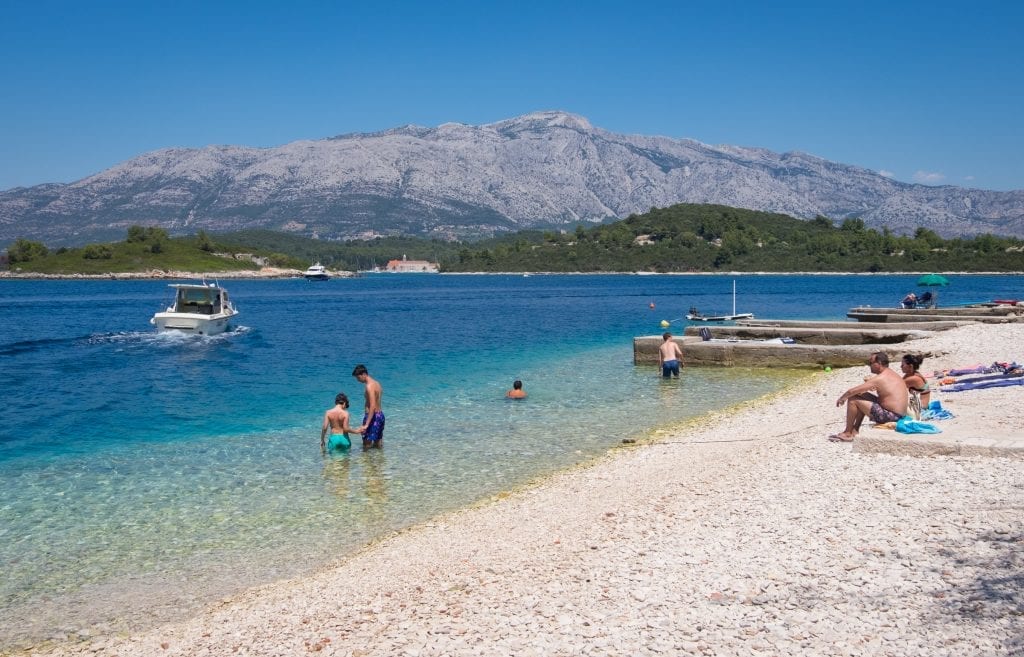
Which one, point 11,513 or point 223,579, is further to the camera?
point 11,513

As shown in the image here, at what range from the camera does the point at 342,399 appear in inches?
674

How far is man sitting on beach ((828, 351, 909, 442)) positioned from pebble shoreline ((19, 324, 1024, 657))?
61.4 inches

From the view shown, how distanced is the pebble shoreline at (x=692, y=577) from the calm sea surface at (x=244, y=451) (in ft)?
4.19

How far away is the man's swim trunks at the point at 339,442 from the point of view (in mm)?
16781

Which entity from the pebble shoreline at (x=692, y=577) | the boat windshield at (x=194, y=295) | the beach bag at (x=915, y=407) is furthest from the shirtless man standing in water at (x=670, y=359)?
the boat windshield at (x=194, y=295)

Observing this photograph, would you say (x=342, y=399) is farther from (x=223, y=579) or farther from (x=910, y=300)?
(x=910, y=300)

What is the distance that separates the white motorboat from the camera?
47125mm

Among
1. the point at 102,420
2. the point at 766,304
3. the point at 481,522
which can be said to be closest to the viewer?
the point at 481,522

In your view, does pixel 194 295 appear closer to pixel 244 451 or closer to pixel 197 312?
pixel 197 312

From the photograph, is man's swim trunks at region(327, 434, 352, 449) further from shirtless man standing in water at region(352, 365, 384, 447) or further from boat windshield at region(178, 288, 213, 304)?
boat windshield at region(178, 288, 213, 304)

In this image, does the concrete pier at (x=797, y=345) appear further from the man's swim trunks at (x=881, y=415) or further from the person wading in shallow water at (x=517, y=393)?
the man's swim trunks at (x=881, y=415)

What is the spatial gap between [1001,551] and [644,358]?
76.6 feet

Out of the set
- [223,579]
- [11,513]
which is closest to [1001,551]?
[223,579]

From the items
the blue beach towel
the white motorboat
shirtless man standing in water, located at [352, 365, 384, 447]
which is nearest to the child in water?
shirtless man standing in water, located at [352, 365, 384, 447]
